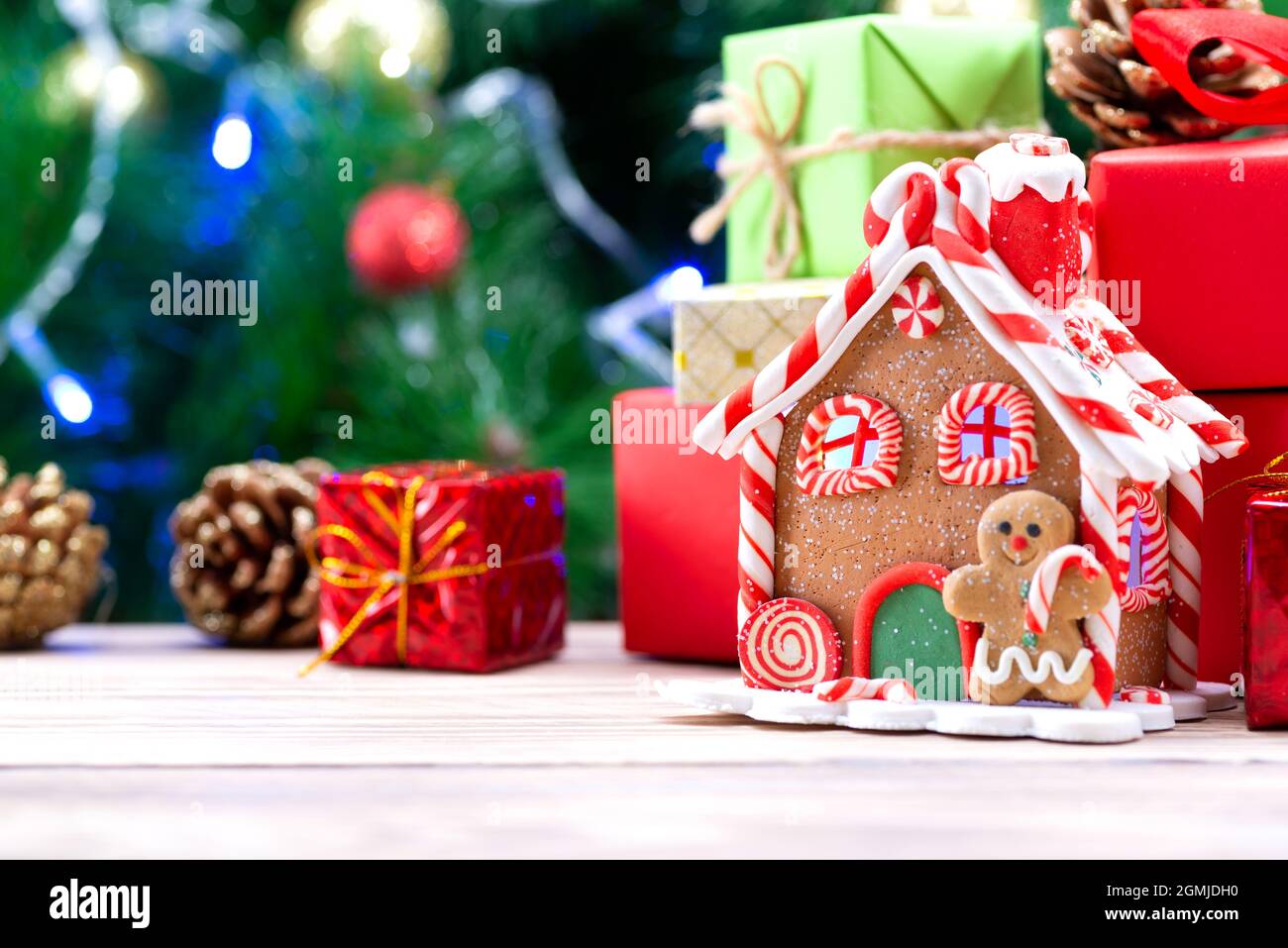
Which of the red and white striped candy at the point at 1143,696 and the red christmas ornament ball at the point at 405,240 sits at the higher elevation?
the red christmas ornament ball at the point at 405,240

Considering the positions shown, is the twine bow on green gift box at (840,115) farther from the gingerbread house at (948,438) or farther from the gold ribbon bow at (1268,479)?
the gold ribbon bow at (1268,479)

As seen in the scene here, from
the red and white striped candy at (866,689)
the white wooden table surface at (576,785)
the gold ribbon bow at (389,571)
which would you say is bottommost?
the white wooden table surface at (576,785)

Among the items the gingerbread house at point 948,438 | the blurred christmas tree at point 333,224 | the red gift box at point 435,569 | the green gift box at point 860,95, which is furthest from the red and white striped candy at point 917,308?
the blurred christmas tree at point 333,224

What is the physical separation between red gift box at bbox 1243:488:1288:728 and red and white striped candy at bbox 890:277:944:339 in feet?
0.77

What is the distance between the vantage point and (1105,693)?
933mm

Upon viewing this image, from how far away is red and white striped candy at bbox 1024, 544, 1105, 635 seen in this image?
0.91 m

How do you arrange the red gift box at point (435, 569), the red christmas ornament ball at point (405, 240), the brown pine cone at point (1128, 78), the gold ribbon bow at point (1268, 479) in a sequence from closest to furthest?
1. the gold ribbon bow at point (1268, 479)
2. the brown pine cone at point (1128, 78)
3. the red gift box at point (435, 569)
4. the red christmas ornament ball at point (405, 240)

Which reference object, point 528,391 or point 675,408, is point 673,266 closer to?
point 528,391

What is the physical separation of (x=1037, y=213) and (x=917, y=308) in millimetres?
96

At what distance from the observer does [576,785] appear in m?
0.87

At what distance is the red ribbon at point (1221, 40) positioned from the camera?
42.0 inches

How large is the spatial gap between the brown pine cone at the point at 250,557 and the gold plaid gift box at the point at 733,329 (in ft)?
A: 1.28

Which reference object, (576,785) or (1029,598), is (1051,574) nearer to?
(1029,598)
